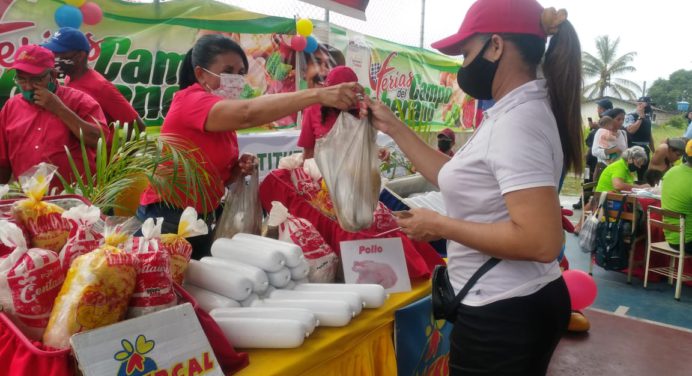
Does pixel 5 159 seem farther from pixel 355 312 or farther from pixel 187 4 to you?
pixel 355 312

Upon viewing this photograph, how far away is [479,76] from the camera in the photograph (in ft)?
4.18

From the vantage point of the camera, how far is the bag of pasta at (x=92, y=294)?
0.96 metres

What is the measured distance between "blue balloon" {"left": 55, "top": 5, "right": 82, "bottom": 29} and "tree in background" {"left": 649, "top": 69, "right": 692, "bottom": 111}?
5017 cm

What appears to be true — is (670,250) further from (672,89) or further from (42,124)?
(672,89)

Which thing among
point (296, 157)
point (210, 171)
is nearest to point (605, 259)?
point (296, 157)

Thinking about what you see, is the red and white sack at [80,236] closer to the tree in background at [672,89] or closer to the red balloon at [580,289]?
the red balloon at [580,289]

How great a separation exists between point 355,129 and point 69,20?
2.13m

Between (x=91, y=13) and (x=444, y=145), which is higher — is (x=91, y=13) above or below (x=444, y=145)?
above

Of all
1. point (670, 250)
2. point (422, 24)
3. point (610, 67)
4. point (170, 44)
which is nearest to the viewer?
point (170, 44)

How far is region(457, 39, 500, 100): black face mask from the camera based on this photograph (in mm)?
1234

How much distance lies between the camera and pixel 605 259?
4.74m

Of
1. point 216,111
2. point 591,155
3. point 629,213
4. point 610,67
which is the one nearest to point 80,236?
point 216,111

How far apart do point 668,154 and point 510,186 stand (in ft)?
19.8

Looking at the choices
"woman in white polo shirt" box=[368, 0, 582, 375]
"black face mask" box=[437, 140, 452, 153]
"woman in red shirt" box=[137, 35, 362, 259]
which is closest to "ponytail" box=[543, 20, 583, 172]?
"woman in white polo shirt" box=[368, 0, 582, 375]
